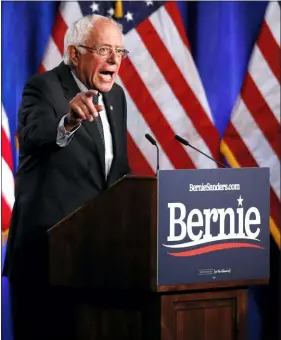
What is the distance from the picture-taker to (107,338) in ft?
9.93

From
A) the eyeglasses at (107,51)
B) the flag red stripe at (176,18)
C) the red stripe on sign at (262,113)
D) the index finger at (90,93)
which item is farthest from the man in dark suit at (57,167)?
the red stripe on sign at (262,113)

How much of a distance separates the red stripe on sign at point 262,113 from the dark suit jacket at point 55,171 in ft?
3.59

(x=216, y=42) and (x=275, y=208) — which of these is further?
(x=275, y=208)

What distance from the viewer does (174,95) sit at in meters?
4.27

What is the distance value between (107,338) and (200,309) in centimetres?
34

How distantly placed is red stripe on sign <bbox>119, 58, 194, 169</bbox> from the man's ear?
0.67 metres

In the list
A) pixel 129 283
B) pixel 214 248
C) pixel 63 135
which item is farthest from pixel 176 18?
pixel 129 283

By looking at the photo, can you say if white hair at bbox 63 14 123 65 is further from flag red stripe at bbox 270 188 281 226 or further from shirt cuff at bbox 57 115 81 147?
flag red stripe at bbox 270 188 281 226

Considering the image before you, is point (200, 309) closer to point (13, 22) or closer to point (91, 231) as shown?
point (91, 231)

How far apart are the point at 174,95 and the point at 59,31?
0.65 meters

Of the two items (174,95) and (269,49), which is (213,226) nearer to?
(174,95)

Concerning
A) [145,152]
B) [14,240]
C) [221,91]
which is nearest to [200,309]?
[14,240]

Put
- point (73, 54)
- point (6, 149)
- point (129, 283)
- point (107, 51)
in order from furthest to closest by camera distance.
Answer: point (6, 149), point (73, 54), point (107, 51), point (129, 283)

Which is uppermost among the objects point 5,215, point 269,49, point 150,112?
point 269,49
